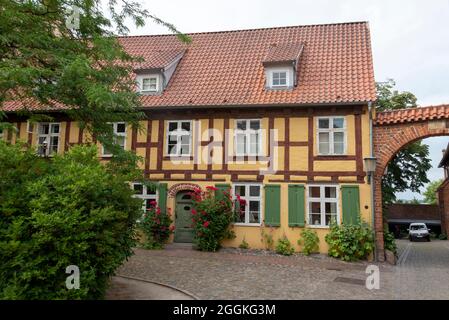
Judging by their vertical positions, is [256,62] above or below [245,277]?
above

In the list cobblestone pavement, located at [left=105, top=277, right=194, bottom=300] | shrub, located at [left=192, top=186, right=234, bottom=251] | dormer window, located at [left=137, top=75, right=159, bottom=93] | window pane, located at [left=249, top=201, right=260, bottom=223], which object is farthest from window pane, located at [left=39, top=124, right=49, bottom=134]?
cobblestone pavement, located at [left=105, top=277, right=194, bottom=300]

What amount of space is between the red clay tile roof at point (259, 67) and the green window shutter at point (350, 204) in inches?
120

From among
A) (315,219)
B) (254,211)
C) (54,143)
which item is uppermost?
(54,143)

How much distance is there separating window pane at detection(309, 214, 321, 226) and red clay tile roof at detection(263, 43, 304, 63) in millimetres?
5954

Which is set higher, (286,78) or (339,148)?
(286,78)

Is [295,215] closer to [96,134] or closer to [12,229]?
[96,134]

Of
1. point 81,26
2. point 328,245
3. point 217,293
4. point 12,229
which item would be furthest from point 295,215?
point 12,229

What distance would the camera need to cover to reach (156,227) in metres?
14.2

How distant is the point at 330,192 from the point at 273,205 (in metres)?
2.06

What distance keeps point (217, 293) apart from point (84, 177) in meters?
3.48

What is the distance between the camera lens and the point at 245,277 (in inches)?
364

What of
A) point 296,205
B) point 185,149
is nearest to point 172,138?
point 185,149

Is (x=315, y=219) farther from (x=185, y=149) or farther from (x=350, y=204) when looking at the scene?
(x=185, y=149)

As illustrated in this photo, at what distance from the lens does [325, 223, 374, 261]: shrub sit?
1246 cm
